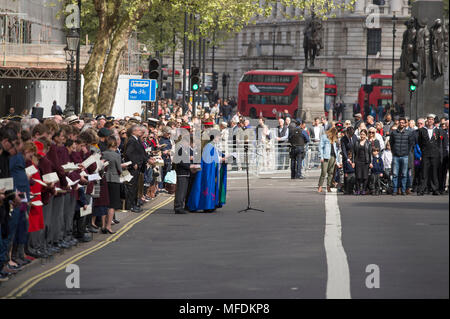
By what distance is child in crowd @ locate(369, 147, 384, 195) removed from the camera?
989 inches

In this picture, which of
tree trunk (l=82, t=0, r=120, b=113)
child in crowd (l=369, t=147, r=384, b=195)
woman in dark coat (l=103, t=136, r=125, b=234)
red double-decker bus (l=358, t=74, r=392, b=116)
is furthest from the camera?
red double-decker bus (l=358, t=74, r=392, b=116)

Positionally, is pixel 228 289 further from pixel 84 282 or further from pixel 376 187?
pixel 376 187

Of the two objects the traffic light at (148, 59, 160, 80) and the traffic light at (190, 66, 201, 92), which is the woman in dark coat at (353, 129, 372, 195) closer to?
the traffic light at (148, 59, 160, 80)

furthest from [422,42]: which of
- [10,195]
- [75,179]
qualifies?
[10,195]

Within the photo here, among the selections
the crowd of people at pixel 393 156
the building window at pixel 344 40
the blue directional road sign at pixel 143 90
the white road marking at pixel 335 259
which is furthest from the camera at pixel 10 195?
the building window at pixel 344 40

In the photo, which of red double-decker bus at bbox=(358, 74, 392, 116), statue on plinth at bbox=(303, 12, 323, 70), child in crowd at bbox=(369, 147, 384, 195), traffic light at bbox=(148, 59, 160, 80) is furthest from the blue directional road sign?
red double-decker bus at bbox=(358, 74, 392, 116)

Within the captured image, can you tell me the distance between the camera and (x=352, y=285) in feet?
29.2

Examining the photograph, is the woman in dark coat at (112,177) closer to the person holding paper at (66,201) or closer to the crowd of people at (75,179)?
the crowd of people at (75,179)

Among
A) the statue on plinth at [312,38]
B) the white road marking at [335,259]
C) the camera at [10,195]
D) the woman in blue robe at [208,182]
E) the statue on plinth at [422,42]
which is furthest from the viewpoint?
the statue on plinth at [312,38]

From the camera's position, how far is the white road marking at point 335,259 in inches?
359

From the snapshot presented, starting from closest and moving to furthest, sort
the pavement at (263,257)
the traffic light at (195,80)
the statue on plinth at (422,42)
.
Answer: the pavement at (263,257) → the statue on plinth at (422,42) → the traffic light at (195,80)

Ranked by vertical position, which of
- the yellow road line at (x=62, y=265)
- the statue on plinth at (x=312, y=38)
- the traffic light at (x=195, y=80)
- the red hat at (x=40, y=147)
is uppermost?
the statue on plinth at (x=312, y=38)

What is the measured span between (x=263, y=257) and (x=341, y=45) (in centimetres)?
8822

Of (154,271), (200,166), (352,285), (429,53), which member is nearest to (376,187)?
(200,166)
